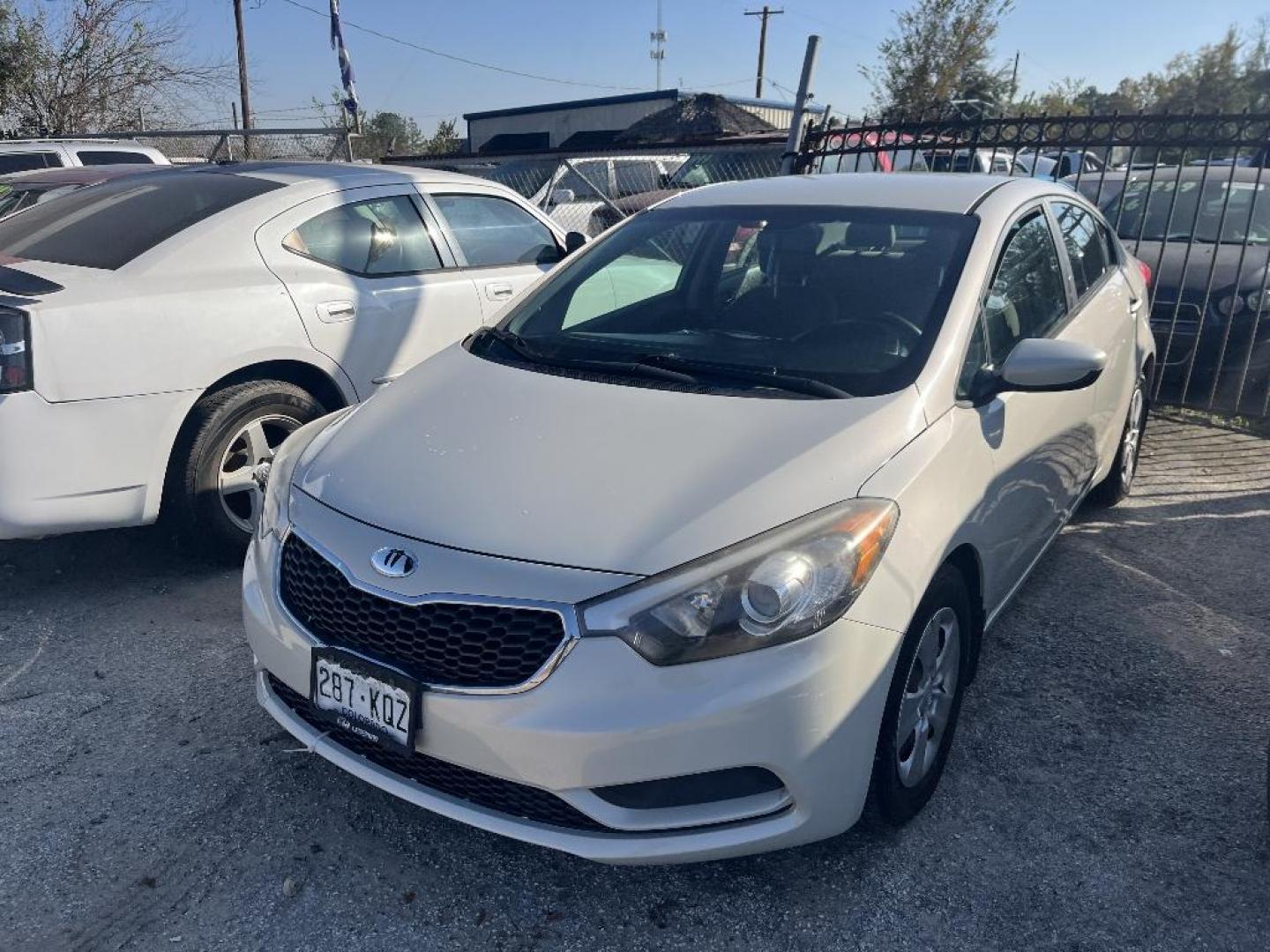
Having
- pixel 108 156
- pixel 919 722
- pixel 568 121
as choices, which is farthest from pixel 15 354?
pixel 568 121

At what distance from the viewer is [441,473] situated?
2.48 meters

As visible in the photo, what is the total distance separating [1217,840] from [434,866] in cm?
204

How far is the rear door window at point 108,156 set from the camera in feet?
36.9

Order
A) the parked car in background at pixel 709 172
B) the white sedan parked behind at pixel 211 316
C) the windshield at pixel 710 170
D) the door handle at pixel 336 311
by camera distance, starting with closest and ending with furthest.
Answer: the white sedan parked behind at pixel 211 316, the door handle at pixel 336 311, the parked car in background at pixel 709 172, the windshield at pixel 710 170

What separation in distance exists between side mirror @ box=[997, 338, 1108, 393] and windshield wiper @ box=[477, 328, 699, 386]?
34.9 inches

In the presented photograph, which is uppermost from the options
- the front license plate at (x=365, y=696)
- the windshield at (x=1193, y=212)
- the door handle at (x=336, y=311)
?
the windshield at (x=1193, y=212)

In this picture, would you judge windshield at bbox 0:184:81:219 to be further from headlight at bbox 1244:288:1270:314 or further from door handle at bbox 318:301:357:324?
headlight at bbox 1244:288:1270:314

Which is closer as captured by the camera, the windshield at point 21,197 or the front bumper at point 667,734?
the front bumper at point 667,734

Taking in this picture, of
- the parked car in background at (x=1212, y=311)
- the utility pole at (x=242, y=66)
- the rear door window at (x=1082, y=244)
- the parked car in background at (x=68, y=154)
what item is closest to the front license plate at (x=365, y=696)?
the rear door window at (x=1082, y=244)

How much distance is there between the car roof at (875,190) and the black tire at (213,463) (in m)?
1.88

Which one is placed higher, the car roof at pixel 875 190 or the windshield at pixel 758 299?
the car roof at pixel 875 190

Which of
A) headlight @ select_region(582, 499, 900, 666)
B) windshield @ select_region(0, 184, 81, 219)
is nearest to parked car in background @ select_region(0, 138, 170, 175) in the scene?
windshield @ select_region(0, 184, 81, 219)

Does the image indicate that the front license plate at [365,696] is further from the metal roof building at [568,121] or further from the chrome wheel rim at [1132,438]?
the metal roof building at [568,121]

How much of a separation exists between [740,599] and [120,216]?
3743 mm
